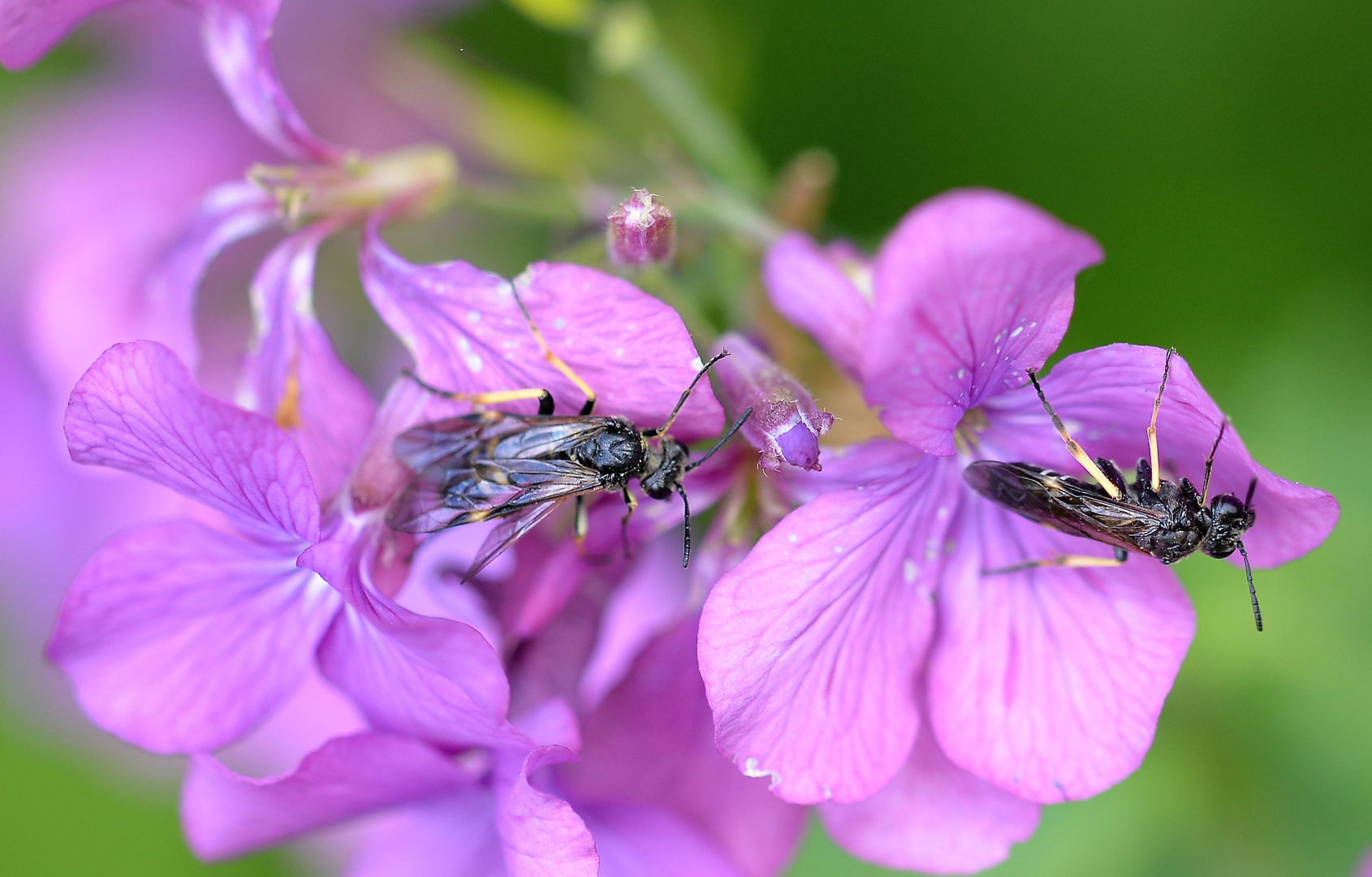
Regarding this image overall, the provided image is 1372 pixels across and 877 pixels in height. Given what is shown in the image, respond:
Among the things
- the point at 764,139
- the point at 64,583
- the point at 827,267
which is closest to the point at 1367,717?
the point at 827,267

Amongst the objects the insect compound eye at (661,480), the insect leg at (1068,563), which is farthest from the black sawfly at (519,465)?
the insect leg at (1068,563)

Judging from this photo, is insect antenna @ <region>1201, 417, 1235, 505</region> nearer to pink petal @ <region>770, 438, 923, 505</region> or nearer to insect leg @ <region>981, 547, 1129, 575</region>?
insect leg @ <region>981, 547, 1129, 575</region>

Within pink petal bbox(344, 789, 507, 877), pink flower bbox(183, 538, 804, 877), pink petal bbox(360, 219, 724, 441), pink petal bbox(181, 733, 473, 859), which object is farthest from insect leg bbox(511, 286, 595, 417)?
pink petal bbox(344, 789, 507, 877)

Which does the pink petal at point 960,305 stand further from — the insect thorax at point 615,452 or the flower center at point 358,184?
the flower center at point 358,184

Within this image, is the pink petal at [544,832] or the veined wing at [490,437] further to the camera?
the veined wing at [490,437]

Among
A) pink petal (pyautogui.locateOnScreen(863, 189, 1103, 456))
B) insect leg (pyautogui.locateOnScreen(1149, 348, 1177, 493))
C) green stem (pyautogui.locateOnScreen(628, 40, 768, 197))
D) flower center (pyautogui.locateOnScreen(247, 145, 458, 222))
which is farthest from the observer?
green stem (pyautogui.locateOnScreen(628, 40, 768, 197))

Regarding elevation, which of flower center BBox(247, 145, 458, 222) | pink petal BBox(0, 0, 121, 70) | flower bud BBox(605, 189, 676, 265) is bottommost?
flower center BBox(247, 145, 458, 222)
